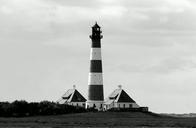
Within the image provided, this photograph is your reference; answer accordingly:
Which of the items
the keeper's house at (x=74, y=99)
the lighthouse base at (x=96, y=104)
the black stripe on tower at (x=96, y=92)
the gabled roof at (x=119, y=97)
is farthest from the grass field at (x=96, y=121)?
the keeper's house at (x=74, y=99)

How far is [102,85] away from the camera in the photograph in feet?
424

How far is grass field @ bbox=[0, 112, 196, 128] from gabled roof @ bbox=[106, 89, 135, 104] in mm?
7609

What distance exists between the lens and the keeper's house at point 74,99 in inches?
5797

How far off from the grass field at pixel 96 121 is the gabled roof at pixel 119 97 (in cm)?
A: 761

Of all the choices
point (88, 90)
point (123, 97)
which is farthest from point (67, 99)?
point (88, 90)

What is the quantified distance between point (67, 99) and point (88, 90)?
65.5ft

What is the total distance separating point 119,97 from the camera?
142625 millimetres

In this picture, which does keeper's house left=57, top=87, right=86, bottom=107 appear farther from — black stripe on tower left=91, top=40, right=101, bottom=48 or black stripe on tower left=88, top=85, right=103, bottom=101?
black stripe on tower left=91, top=40, right=101, bottom=48

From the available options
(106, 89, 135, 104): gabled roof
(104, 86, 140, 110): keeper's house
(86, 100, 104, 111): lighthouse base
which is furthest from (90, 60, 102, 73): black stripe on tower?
(106, 89, 135, 104): gabled roof

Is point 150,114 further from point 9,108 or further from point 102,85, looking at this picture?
point 9,108

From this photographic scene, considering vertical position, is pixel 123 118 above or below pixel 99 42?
below

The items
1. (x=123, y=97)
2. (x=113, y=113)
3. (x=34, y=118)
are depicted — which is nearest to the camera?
(x=34, y=118)

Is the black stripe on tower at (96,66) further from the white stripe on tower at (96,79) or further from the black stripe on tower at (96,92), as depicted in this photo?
the black stripe on tower at (96,92)

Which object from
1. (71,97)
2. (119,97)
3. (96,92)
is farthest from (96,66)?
(71,97)
